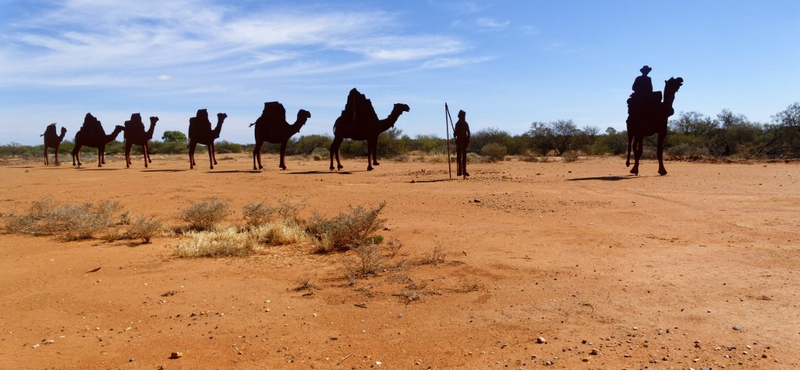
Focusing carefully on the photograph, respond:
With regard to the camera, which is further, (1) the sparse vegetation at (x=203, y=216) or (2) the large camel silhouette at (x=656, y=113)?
(2) the large camel silhouette at (x=656, y=113)

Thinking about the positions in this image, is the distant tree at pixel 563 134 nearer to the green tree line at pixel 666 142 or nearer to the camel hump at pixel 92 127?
the green tree line at pixel 666 142

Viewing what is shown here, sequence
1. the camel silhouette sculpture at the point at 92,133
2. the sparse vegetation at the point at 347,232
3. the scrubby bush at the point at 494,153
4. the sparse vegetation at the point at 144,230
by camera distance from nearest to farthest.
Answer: the sparse vegetation at the point at 347,232
the sparse vegetation at the point at 144,230
the camel silhouette sculpture at the point at 92,133
the scrubby bush at the point at 494,153

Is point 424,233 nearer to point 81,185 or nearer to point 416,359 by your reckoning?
point 416,359

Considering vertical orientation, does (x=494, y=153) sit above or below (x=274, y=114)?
below

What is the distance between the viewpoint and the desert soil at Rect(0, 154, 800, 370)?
15.9 feet

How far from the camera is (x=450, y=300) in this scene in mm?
6211

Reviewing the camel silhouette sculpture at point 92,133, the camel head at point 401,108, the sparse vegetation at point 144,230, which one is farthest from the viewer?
the camel silhouette sculpture at point 92,133

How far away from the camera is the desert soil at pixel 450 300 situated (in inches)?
191

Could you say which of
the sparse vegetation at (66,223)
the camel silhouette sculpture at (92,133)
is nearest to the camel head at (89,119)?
the camel silhouette sculpture at (92,133)

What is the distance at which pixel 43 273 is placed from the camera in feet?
24.9

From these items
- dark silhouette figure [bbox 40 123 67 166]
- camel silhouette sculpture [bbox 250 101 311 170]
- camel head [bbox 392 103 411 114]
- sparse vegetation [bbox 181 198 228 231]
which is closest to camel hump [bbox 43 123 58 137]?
dark silhouette figure [bbox 40 123 67 166]

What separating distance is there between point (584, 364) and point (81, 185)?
1738cm

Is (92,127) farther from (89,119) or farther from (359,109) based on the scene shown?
(359,109)

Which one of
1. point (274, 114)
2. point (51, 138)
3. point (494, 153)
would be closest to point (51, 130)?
point (51, 138)
